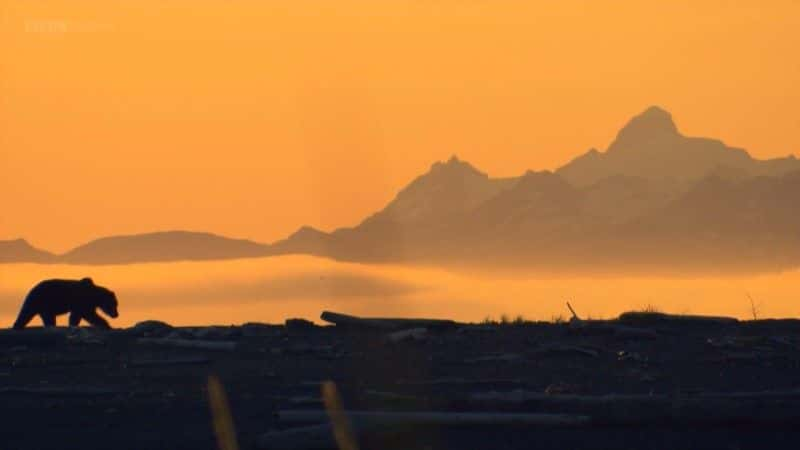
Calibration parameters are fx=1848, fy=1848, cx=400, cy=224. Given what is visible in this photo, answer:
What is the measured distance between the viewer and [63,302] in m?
42.8

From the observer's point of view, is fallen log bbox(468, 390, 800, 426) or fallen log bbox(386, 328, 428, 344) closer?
fallen log bbox(468, 390, 800, 426)

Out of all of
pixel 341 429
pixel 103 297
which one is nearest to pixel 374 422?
pixel 341 429

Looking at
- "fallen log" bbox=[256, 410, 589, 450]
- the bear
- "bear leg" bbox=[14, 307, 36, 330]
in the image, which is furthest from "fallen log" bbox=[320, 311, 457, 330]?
"bear leg" bbox=[14, 307, 36, 330]

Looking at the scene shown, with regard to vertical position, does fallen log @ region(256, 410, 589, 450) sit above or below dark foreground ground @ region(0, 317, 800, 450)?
below

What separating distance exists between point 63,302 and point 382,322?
1422cm

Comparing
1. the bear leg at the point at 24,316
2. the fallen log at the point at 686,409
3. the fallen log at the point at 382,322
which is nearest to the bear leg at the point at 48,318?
the bear leg at the point at 24,316

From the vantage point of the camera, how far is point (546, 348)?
27375 mm

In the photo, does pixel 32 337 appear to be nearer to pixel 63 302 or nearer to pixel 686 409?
pixel 63 302

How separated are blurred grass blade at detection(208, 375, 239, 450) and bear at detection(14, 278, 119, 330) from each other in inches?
685

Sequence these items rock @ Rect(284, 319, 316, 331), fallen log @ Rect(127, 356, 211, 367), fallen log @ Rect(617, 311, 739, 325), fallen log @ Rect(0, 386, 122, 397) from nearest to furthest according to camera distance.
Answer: fallen log @ Rect(0, 386, 122, 397) → fallen log @ Rect(127, 356, 211, 367) → fallen log @ Rect(617, 311, 739, 325) → rock @ Rect(284, 319, 316, 331)

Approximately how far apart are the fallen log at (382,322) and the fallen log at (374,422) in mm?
11731

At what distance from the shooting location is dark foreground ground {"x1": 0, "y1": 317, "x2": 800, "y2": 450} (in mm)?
18547

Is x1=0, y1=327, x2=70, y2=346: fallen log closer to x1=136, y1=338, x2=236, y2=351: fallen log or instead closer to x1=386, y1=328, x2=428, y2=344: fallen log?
x1=136, y1=338, x2=236, y2=351: fallen log

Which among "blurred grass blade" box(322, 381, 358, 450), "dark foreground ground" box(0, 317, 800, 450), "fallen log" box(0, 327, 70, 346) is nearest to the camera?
"blurred grass blade" box(322, 381, 358, 450)
